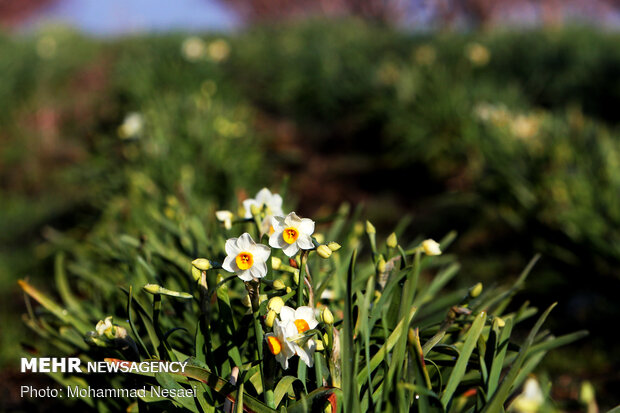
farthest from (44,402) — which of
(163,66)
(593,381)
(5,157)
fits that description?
(5,157)

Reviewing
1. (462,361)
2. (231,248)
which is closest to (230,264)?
(231,248)

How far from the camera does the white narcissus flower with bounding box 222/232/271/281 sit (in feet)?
3.52

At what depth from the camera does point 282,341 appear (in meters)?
1.04

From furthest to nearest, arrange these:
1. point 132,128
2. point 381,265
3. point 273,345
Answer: point 132,128 → point 381,265 → point 273,345

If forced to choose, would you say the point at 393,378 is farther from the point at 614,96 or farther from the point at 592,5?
the point at 592,5

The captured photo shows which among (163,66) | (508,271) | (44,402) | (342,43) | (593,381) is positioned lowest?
(593,381)

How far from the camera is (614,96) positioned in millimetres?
5566

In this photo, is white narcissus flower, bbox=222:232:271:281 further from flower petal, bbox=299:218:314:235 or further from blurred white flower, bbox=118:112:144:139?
blurred white flower, bbox=118:112:144:139

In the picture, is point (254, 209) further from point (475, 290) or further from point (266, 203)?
point (475, 290)

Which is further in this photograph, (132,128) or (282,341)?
(132,128)

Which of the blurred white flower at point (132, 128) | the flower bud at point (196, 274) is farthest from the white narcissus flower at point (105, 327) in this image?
the blurred white flower at point (132, 128)

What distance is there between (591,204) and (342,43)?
20.5 ft

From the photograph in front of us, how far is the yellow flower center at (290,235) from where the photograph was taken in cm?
111

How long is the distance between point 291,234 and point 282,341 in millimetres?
215
